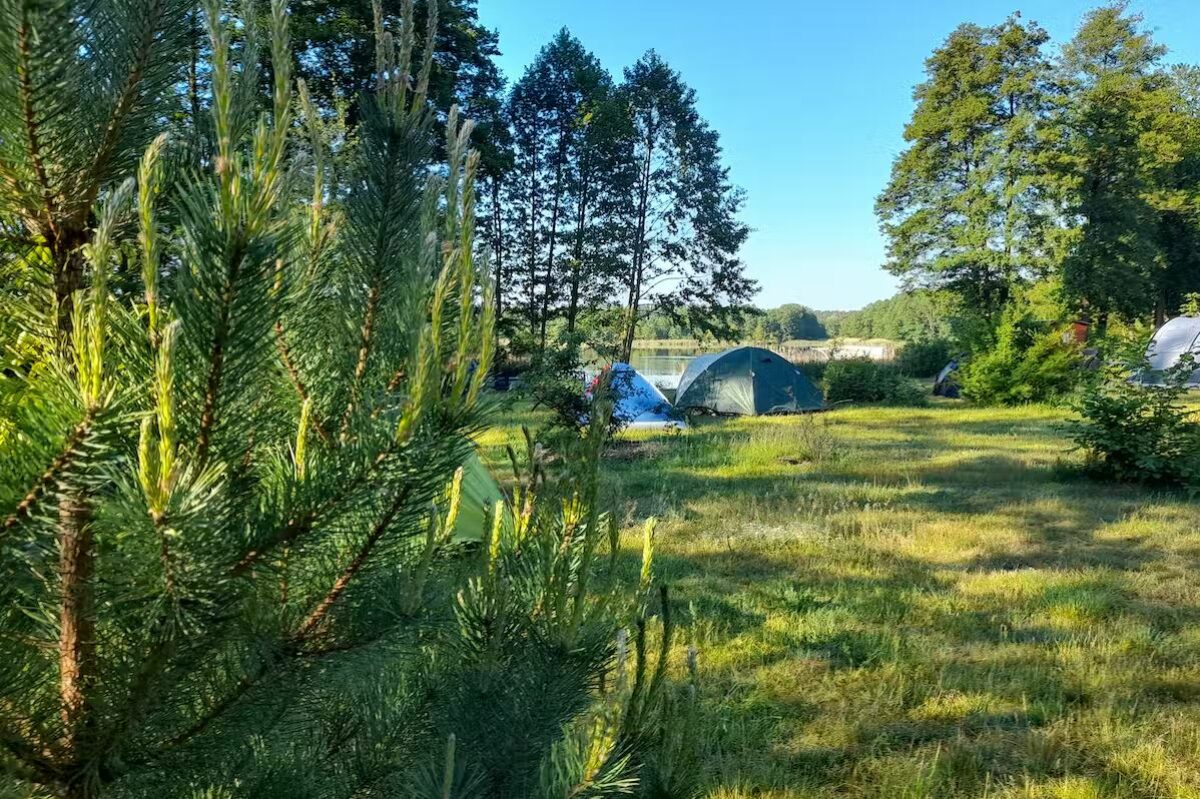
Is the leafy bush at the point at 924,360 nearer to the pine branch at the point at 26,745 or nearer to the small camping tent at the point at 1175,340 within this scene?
the small camping tent at the point at 1175,340

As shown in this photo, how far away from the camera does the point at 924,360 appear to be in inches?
1187

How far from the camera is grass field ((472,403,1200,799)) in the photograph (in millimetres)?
2996

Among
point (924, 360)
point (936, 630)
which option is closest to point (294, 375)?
point (936, 630)

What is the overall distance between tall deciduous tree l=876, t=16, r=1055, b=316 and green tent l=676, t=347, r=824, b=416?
527 inches

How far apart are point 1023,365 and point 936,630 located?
15964 mm

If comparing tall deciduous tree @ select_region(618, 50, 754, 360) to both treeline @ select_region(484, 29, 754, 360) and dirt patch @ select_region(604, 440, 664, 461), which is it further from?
dirt patch @ select_region(604, 440, 664, 461)

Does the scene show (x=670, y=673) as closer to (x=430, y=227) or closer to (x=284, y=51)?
(x=430, y=227)

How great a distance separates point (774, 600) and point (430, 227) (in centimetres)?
455

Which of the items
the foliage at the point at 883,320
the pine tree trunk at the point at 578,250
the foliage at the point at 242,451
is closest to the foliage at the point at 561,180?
the pine tree trunk at the point at 578,250

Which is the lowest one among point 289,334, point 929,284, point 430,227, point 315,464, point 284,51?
point 315,464

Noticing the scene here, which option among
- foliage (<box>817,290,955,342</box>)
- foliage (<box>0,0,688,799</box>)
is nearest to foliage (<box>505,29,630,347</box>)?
foliage (<box>0,0,688,799</box>)

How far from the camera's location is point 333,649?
3.37ft

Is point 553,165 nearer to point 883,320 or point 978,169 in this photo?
point 978,169

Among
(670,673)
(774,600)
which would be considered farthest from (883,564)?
(670,673)
